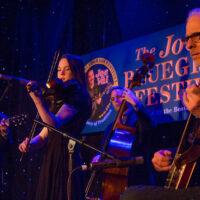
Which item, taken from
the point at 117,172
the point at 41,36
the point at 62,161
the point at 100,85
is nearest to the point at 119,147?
the point at 117,172

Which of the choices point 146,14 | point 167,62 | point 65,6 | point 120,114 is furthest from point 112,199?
point 65,6

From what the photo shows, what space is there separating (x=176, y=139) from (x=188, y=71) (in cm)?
67

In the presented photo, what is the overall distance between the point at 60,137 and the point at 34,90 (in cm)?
42

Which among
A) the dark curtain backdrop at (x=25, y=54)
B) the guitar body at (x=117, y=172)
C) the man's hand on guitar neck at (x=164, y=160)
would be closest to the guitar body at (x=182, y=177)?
the man's hand on guitar neck at (x=164, y=160)

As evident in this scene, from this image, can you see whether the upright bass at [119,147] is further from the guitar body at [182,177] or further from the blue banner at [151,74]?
the guitar body at [182,177]

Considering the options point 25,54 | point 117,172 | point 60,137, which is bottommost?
point 117,172

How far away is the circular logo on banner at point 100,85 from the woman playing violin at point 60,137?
111 centimetres

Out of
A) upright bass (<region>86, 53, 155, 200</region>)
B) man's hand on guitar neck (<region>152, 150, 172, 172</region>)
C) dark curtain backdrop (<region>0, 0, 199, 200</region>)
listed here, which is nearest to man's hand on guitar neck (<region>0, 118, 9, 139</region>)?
dark curtain backdrop (<region>0, 0, 199, 200</region>)

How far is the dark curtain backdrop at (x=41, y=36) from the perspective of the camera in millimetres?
3967

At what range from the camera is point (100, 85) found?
156 inches

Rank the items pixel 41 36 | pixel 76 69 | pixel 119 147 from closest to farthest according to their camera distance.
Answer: pixel 119 147 → pixel 76 69 → pixel 41 36

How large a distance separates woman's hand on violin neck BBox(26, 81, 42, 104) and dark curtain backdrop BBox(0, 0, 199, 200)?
1487 millimetres

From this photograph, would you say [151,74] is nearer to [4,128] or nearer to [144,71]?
[144,71]

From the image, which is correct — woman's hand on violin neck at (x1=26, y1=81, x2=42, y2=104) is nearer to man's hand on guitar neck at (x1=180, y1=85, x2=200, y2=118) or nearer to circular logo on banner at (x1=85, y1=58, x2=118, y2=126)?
man's hand on guitar neck at (x1=180, y1=85, x2=200, y2=118)
